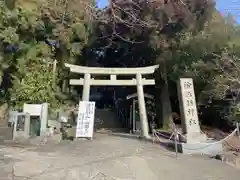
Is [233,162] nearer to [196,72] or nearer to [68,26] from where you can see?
[196,72]

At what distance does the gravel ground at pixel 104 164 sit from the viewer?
7602 millimetres

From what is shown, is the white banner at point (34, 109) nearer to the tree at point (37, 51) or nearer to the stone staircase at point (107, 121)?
the tree at point (37, 51)

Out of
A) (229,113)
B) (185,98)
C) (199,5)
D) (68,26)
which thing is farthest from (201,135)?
(68,26)

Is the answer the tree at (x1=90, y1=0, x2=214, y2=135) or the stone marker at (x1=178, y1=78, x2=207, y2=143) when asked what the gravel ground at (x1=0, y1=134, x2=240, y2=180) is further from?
the tree at (x1=90, y1=0, x2=214, y2=135)

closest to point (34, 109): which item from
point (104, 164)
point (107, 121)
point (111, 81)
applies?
point (111, 81)

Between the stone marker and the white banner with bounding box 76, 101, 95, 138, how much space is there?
3.35m

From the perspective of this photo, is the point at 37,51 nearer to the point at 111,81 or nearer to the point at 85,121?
the point at 111,81

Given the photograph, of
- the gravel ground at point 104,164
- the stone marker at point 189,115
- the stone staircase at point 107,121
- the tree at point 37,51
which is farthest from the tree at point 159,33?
the gravel ground at point 104,164

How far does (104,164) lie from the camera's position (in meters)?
8.45

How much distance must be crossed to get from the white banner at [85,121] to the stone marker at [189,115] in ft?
11.0

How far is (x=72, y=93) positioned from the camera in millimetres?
18609

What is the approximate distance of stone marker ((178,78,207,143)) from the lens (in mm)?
11188

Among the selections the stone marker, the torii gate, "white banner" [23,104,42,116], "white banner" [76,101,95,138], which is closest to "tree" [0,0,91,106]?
the torii gate

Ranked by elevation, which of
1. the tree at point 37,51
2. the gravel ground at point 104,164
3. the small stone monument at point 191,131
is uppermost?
the tree at point 37,51
